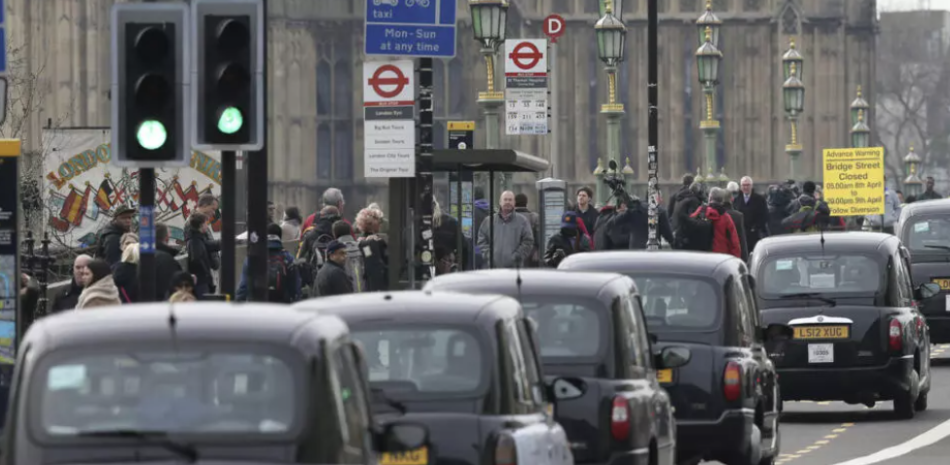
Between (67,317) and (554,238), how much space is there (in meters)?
19.0

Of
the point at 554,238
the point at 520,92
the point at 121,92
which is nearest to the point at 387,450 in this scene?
the point at 121,92

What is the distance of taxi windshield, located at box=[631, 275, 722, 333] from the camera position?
15.6m

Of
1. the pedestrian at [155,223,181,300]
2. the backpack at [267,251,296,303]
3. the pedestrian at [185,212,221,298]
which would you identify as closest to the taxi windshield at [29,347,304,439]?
the pedestrian at [155,223,181,300]

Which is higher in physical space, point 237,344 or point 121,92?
point 121,92

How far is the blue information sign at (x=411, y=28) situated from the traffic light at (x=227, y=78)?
6382mm

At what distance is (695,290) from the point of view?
15711 mm

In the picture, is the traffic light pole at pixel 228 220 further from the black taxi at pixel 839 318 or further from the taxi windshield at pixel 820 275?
the taxi windshield at pixel 820 275

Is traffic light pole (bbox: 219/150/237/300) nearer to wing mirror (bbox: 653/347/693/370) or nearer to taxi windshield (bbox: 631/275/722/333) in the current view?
wing mirror (bbox: 653/347/693/370)

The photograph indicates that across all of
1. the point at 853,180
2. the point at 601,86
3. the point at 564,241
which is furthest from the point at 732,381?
the point at 601,86

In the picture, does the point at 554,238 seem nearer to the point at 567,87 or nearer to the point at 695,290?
the point at 695,290

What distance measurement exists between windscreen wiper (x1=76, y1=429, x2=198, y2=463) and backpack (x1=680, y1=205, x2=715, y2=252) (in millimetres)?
21393

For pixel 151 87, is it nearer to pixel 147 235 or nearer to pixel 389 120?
pixel 147 235

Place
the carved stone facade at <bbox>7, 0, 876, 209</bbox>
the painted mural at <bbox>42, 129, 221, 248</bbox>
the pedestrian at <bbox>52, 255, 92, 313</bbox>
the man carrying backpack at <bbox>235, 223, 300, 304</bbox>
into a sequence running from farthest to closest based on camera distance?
the carved stone facade at <bbox>7, 0, 876, 209</bbox>, the painted mural at <bbox>42, 129, 221, 248</bbox>, the man carrying backpack at <bbox>235, 223, 300, 304</bbox>, the pedestrian at <bbox>52, 255, 92, 313</bbox>

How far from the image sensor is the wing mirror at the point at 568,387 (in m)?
12.2
